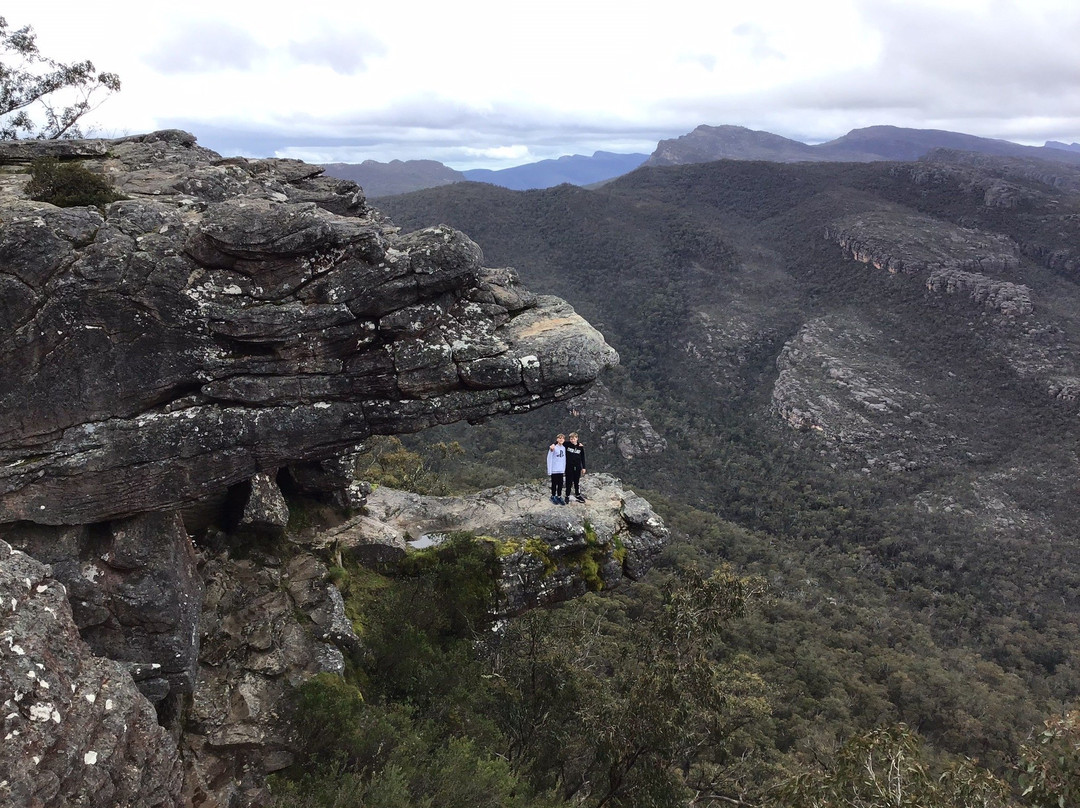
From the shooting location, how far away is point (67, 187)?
11.4m

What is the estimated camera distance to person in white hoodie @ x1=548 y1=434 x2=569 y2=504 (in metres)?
17.7

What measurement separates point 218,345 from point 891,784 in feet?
43.1

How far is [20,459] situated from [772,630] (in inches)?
1441

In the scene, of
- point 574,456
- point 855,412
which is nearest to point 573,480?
point 574,456

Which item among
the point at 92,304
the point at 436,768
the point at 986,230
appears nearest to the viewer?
the point at 92,304

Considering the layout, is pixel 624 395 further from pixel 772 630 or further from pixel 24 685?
pixel 24 685

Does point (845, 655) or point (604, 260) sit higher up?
point (604, 260)

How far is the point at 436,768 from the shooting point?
36.0 ft

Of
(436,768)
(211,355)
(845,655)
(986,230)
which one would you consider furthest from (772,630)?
(986,230)

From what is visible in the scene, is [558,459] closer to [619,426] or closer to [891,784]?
[891,784]

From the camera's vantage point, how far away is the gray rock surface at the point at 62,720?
6.23 meters

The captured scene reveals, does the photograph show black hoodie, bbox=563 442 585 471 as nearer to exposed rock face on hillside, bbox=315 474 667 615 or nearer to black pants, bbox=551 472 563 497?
black pants, bbox=551 472 563 497

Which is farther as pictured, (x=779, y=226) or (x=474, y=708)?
(x=779, y=226)

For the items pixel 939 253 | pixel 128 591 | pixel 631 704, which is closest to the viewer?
pixel 128 591
